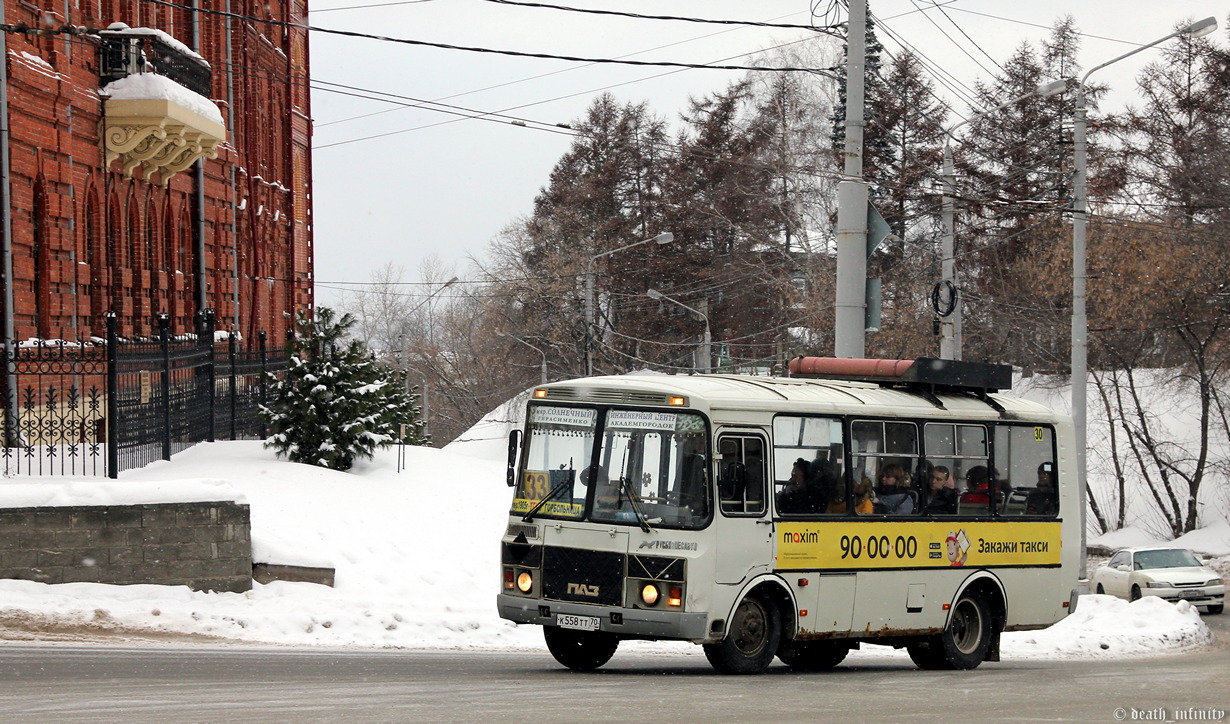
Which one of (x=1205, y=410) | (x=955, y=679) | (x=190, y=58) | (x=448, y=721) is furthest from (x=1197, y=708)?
(x=1205, y=410)

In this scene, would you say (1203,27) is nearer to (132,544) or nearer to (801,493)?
(801,493)

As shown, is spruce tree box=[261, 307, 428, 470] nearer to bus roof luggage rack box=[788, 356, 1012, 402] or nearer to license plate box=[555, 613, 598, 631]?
bus roof luggage rack box=[788, 356, 1012, 402]

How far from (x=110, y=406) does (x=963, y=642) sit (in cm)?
960

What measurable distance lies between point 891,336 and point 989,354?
187 inches

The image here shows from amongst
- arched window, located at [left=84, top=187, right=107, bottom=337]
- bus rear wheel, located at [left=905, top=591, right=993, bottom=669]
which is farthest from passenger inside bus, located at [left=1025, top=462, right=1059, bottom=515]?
arched window, located at [left=84, top=187, right=107, bottom=337]

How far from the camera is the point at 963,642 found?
599 inches

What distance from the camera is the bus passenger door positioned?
12.3 metres

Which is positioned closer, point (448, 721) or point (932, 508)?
point (448, 721)

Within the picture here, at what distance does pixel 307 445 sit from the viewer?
2167 centimetres

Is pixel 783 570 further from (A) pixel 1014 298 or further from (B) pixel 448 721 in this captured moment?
(A) pixel 1014 298

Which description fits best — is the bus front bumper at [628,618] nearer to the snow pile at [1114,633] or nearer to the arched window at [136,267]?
the snow pile at [1114,633]

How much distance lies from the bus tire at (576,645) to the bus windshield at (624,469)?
1155mm

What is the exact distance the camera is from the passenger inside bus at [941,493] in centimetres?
1456

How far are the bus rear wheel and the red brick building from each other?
11673mm
